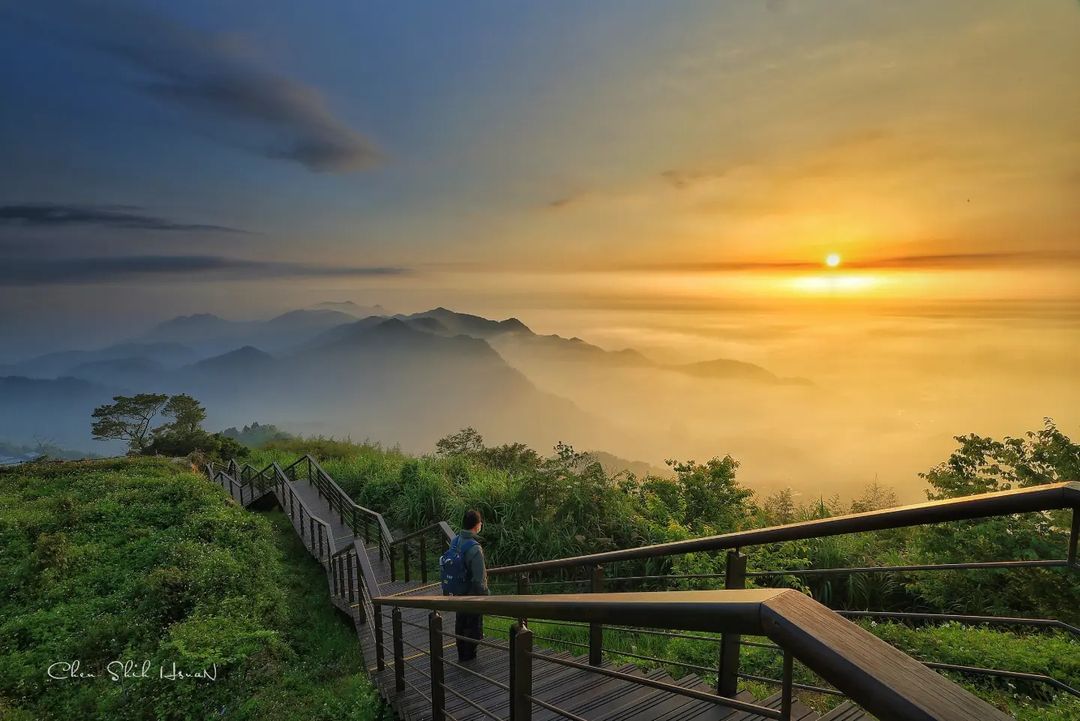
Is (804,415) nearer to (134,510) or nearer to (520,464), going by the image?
(520,464)

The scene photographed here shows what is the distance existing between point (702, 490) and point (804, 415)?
9817cm

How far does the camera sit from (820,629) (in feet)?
2.91

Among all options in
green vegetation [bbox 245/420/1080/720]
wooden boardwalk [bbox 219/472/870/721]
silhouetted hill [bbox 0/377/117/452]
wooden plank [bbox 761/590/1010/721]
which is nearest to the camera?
wooden plank [bbox 761/590/1010/721]

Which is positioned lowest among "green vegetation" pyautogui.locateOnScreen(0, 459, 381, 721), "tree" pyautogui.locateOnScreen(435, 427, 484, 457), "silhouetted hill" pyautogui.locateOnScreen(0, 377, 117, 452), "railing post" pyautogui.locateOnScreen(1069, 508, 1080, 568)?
"silhouetted hill" pyautogui.locateOnScreen(0, 377, 117, 452)

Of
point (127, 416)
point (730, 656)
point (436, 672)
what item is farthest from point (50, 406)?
point (730, 656)

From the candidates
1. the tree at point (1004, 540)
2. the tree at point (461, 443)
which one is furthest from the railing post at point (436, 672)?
the tree at point (461, 443)

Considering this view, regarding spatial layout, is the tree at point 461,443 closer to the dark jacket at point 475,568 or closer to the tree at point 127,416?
the dark jacket at point 475,568

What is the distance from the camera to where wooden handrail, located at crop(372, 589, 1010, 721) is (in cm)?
72

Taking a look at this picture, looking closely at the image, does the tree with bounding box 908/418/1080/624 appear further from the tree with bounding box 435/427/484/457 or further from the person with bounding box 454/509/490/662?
the tree with bounding box 435/427/484/457

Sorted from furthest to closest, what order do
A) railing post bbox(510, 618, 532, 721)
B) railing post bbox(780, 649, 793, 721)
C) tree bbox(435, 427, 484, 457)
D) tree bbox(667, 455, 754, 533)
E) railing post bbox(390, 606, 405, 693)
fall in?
tree bbox(435, 427, 484, 457) < tree bbox(667, 455, 754, 533) < railing post bbox(390, 606, 405, 693) < railing post bbox(510, 618, 532, 721) < railing post bbox(780, 649, 793, 721)

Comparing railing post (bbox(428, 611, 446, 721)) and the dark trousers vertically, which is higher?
railing post (bbox(428, 611, 446, 721))

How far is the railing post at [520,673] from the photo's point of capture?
2234 millimetres

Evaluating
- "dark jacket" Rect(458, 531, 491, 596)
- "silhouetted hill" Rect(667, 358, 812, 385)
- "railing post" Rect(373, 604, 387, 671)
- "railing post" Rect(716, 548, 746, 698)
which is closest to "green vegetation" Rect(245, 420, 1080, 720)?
"dark jacket" Rect(458, 531, 491, 596)

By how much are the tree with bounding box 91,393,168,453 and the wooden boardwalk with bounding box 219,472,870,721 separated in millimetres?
32274
